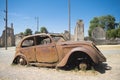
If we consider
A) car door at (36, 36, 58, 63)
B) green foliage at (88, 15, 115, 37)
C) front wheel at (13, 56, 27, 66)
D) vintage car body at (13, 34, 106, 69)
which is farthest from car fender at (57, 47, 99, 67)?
green foliage at (88, 15, 115, 37)

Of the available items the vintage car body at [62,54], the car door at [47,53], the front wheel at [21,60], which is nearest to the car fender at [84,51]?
the vintage car body at [62,54]

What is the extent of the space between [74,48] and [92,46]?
2.42ft

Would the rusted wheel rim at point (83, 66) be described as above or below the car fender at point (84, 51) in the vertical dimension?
below

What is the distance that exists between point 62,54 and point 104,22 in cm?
8675

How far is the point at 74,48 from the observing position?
21.4ft

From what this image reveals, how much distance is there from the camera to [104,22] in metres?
89.2

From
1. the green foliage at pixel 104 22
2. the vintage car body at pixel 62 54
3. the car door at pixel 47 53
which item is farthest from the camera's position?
the green foliage at pixel 104 22

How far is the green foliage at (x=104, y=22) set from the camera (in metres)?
88.2

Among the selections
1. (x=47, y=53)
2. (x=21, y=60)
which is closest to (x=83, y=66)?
(x=47, y=53)

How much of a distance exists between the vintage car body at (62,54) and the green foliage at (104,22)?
269ft

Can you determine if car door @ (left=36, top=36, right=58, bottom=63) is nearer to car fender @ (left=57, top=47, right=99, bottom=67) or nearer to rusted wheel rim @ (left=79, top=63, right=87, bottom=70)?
car fender @ (left=57, top=47, right=99, bottom=67)

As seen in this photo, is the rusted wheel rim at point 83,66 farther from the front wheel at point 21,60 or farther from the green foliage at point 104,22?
the green foliage at point 104,22

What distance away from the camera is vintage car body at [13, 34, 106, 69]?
6290 mm

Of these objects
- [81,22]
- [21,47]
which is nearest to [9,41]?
[81,22]
